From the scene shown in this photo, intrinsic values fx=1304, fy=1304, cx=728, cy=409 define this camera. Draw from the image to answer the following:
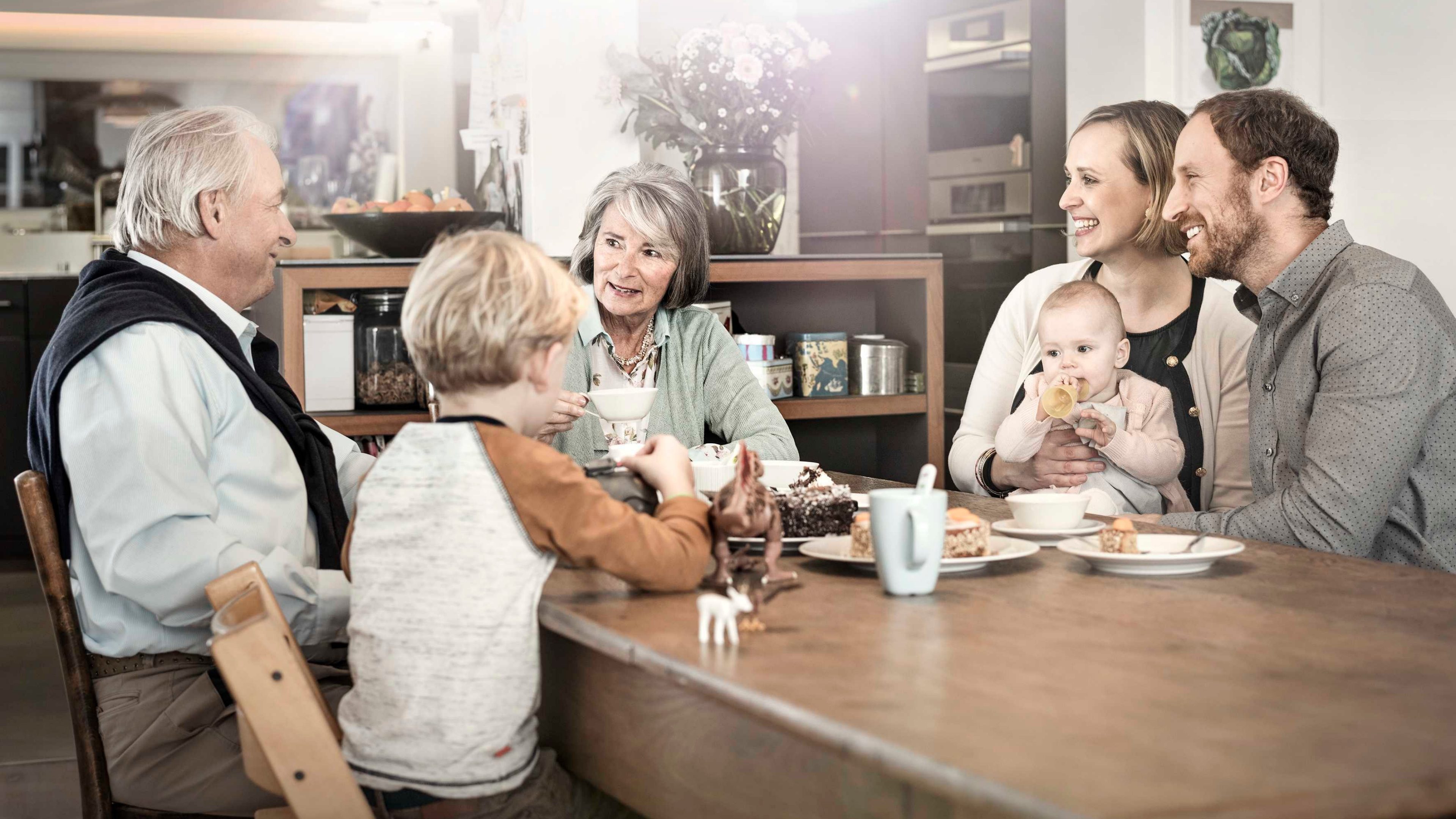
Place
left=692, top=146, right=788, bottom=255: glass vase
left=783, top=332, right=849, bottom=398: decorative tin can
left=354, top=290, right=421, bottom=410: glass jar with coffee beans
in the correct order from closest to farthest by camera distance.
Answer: left=354, top=290, right=421, bottom=410: glass jar with coffee beans < left=692, top=146, right=788, bottom=255: glass vase < left=783, top=332, right=849, bottom=398: decorative tin can

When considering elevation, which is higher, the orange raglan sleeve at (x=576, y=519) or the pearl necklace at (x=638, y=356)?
the pearl necklace at (x=638, y=356)

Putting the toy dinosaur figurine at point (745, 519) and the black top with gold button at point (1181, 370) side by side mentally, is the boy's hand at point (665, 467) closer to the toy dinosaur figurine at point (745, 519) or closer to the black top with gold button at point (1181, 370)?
the toy dinosaur figurine at point (745, 519)

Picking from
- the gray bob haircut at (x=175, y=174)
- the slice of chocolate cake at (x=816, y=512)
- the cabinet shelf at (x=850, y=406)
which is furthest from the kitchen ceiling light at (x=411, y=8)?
the slice of chocolate cake at (x=816, y=512)

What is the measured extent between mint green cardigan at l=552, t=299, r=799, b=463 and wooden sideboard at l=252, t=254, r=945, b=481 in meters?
0.39

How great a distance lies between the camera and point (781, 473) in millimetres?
1924

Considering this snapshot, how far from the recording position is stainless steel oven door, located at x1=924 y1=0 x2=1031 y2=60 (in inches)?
197

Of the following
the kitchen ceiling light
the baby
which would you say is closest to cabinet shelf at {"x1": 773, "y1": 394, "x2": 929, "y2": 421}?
the baby

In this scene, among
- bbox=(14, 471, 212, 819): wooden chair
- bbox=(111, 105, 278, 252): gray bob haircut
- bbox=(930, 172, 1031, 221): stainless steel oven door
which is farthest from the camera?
bbox=(930, 172, 1031, 221): stainless steel oven door

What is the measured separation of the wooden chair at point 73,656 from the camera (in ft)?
5.16

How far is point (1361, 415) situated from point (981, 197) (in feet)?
12.2

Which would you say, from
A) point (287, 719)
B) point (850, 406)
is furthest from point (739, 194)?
point (287, 719)

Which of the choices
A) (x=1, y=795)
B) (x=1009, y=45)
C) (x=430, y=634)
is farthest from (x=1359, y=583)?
(x=1009, y=45)

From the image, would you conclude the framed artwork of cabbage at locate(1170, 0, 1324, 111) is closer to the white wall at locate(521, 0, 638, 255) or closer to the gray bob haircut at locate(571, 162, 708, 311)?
the white wall at locate(521, 0, 638, 255)

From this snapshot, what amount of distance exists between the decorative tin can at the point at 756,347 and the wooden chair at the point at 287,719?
193 cm
